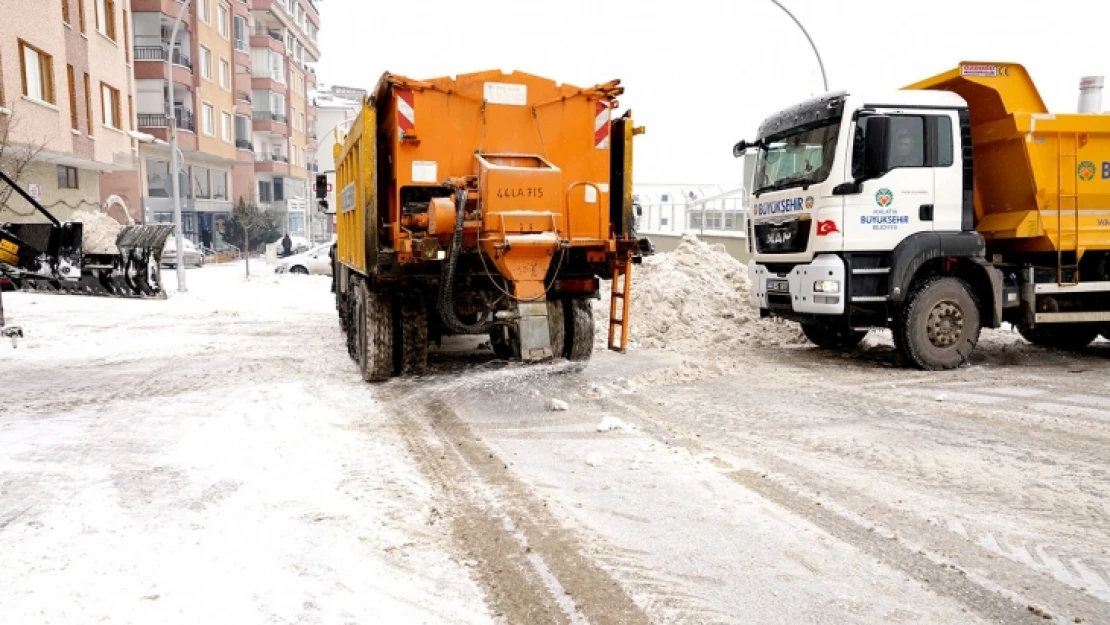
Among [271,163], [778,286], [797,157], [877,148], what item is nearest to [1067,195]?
[877,148]

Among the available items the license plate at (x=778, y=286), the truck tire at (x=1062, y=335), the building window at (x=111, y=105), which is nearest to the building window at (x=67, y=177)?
the building window at (x=111, y=105)

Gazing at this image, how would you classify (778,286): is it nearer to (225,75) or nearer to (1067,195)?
(1067,195)

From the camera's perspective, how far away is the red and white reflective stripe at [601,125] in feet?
25.8

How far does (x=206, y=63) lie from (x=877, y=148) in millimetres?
44110

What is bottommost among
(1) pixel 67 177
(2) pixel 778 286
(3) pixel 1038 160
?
(2) pixel 778 286

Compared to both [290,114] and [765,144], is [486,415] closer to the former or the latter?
[765,144]

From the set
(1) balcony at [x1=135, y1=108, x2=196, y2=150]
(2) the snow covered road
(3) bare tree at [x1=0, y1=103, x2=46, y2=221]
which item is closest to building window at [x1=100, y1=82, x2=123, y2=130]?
(3) bare tree at [x1=0, y1=103, x2=46, y2=221]

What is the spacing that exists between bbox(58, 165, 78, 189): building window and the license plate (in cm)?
2569

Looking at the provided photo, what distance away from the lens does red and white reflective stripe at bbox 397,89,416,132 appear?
7.11 meters

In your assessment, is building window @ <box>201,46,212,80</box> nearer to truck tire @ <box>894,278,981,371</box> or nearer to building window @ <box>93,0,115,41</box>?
building window @ <box>93,0,115,41</box>

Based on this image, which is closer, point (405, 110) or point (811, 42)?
point (405, 110)

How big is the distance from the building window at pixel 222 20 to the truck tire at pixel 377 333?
44.8m

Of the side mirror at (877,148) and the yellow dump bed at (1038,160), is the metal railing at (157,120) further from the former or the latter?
the yellow dump bed at (1038,160)

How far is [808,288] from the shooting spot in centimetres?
897
